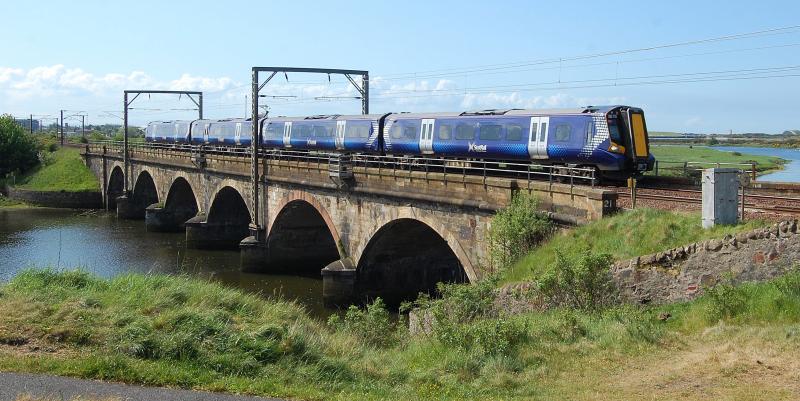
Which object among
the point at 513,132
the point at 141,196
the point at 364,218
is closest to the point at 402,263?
the point at 364,218

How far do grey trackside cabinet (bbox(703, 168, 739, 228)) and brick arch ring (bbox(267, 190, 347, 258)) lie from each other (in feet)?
57.7

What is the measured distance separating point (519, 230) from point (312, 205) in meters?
15.3

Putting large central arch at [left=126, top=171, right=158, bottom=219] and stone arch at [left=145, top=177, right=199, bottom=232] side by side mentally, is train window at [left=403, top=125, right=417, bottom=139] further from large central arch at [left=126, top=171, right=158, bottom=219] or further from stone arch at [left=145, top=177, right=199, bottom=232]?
large central arch at [left=126, top=171, right=158, bottom=219]

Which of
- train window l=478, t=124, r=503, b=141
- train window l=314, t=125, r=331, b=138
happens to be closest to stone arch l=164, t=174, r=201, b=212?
train window l=314, t=125, r=331, b=138

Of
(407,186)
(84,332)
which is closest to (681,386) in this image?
(84,332)

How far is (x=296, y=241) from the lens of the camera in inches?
1467

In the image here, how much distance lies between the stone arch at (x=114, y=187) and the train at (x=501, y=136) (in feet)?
106

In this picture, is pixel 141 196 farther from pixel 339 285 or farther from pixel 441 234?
pixel 441 234

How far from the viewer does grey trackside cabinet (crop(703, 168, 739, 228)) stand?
1438cm

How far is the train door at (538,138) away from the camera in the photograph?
23.5 m

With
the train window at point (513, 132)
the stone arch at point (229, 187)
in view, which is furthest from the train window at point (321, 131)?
the train window at point (513, 132)

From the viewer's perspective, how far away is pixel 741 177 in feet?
51.9

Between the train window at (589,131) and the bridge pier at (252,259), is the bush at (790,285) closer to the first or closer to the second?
the train window at (589,131)

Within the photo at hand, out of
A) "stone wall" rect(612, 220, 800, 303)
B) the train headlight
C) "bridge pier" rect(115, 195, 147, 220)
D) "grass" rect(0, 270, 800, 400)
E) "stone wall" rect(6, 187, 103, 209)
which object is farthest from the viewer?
"stone wall" rect(6, 187, 103, 209)
